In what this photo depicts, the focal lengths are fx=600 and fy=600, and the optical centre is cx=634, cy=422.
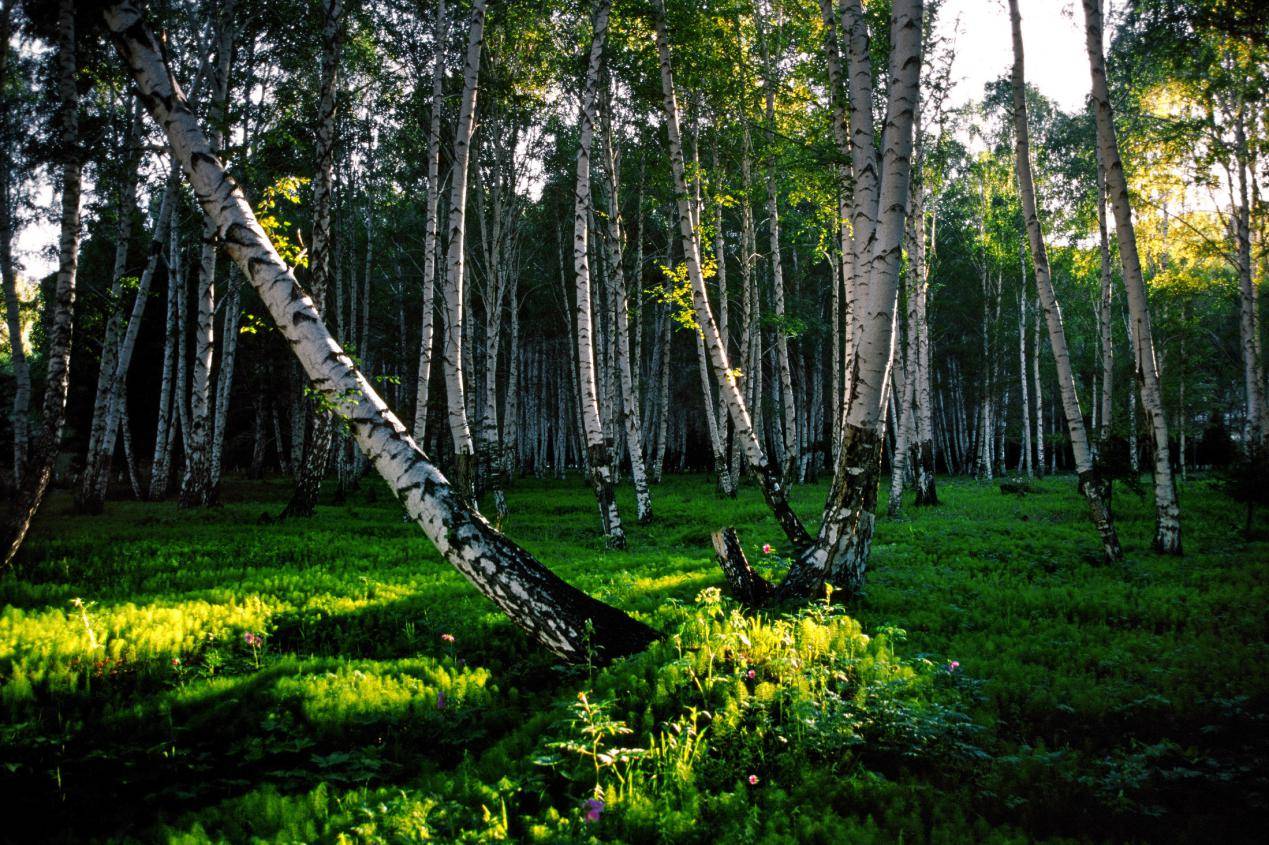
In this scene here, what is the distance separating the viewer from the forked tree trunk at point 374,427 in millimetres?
4410

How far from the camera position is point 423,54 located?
66.9ft

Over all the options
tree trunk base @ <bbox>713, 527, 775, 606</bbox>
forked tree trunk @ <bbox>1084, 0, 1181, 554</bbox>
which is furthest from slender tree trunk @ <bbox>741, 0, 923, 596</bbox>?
forked tree trunk @ <bbox>1084, 0, 1181, 554</bbox>

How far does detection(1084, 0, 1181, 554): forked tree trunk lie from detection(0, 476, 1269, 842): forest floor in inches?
90.8

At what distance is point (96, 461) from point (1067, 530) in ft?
75.2

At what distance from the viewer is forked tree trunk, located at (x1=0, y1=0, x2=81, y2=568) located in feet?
25.7

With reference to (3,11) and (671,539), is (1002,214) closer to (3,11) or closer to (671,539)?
(671,539)

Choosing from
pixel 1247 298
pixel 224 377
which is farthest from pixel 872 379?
pixel 224 377

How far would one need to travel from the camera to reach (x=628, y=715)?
3639 mm

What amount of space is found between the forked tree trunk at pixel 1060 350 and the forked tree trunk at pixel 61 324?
14207 millimetres

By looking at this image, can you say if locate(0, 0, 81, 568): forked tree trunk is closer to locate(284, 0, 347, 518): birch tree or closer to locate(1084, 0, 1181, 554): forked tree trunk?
locate(284, 0, 347, 518): birch tree

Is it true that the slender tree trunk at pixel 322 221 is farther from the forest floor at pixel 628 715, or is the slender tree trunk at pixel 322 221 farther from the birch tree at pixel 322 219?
the forest floor at pixel 628 715

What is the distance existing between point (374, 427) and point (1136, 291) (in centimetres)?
1154

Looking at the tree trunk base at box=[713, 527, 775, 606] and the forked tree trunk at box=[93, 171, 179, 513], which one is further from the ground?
the forked tree trunk at box=[93, 171, 179, 513]

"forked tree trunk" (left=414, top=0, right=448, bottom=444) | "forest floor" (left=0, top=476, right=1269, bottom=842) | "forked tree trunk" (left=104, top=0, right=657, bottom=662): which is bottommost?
"forest floor" (left=0, top=476, right=1269, bottom=842)
